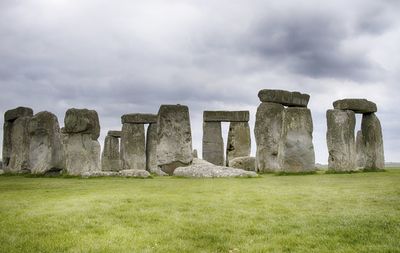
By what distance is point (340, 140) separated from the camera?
24531 mm

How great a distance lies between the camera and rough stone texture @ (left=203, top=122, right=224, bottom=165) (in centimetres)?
3262

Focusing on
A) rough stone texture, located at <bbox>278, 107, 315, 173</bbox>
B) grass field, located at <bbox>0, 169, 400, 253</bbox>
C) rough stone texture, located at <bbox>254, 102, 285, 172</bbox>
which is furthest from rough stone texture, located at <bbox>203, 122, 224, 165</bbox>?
grass field, located at <bbox>0, 169, 400, 253</bbox>

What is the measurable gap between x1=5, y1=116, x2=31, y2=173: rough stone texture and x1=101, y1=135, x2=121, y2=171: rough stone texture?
10.3 metres

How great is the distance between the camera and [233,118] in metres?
32.8

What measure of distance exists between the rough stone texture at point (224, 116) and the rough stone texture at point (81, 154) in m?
10.6

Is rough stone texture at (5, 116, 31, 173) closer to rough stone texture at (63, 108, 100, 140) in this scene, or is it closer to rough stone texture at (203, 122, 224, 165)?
rough stone texture at (63, 108, 100, 140)

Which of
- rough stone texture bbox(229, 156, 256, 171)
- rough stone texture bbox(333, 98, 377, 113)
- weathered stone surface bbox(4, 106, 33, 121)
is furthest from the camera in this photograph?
weathered stone surface bbox(4, 106, 33, 121)

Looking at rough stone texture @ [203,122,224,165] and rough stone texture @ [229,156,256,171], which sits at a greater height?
rough stone texture @ [203,122,224,165]

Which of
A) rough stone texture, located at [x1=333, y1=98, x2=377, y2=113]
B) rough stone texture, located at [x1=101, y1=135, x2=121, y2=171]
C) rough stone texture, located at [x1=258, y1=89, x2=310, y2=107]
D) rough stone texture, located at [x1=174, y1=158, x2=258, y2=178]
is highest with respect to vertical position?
rough stone texture, located at [x1=258, y1=89, x2=310, y2=107]

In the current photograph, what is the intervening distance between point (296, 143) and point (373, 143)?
5.66 metres

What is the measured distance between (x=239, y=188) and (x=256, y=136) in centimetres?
1227

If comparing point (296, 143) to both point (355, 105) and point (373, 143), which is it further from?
point (373, 143)

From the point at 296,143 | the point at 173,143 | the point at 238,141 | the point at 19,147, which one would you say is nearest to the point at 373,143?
the point at 296,143

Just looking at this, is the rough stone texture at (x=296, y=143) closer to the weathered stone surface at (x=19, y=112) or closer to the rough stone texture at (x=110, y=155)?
the weathered stone surface at (x=19, y=112)
